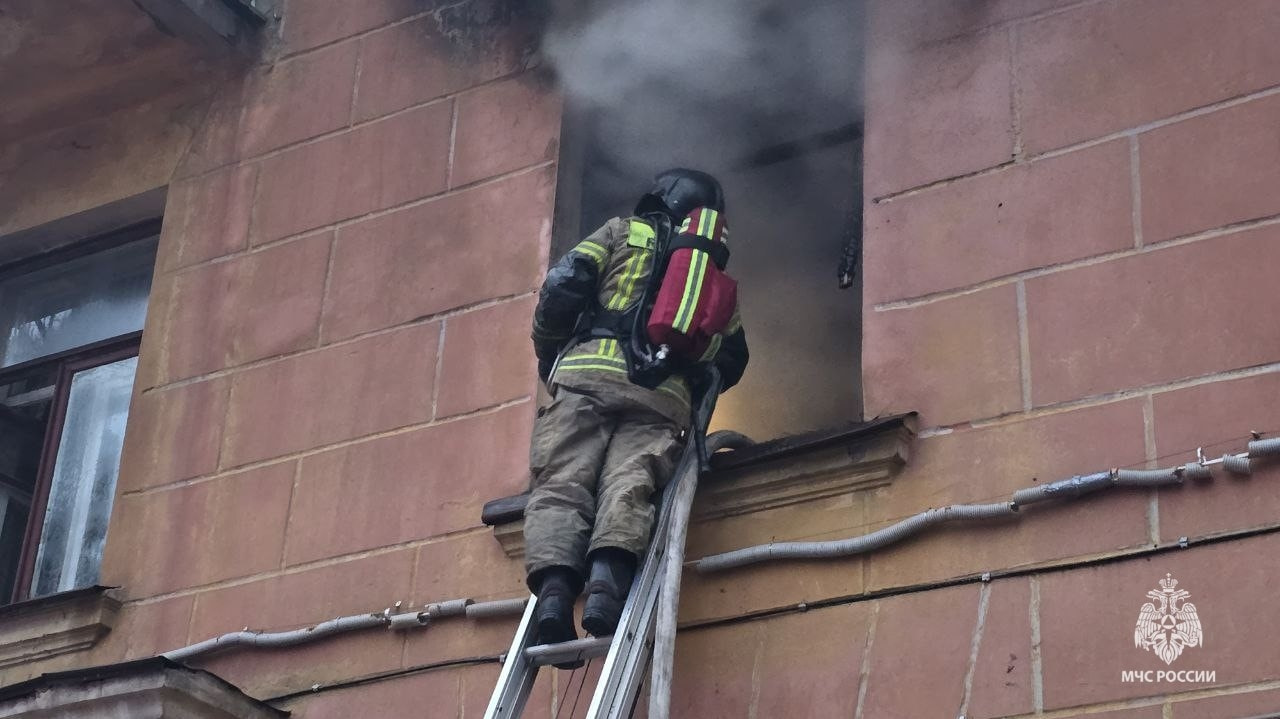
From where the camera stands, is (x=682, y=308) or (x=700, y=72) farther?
(x=700, y=72)

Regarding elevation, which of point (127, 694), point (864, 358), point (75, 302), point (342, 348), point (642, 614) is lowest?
point (127, 694)

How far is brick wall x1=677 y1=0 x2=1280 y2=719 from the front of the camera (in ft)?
17.2

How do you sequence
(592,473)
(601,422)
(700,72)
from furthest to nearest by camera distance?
(700,72) < (601,422) < (592,473)

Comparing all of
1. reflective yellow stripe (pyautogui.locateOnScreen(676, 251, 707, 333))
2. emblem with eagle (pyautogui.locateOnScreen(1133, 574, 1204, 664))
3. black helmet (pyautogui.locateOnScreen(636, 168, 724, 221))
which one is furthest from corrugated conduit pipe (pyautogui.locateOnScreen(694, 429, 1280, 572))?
black helmet (pyautogui.locateOnScreen(636, 168, 724, 221))

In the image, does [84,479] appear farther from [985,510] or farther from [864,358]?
[985,510]

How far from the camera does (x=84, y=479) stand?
7918 mm

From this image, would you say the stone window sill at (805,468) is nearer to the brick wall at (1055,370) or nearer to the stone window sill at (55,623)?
the brick wall at (1055,370)

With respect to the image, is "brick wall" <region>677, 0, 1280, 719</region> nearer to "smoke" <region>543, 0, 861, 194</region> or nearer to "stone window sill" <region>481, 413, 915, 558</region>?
"stone window sill" <region>481, 413, 915, 558</region>

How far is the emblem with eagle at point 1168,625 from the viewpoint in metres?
5.08

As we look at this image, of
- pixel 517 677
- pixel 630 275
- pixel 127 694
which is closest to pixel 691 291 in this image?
pixel 630 275

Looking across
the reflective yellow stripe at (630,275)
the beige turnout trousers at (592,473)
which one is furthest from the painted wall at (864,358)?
the reflective yellow stripe at (630,275)

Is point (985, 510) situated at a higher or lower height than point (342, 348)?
lower

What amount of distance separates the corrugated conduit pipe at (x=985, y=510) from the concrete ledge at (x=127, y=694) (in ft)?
4.92

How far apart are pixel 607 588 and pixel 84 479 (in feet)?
10.4
